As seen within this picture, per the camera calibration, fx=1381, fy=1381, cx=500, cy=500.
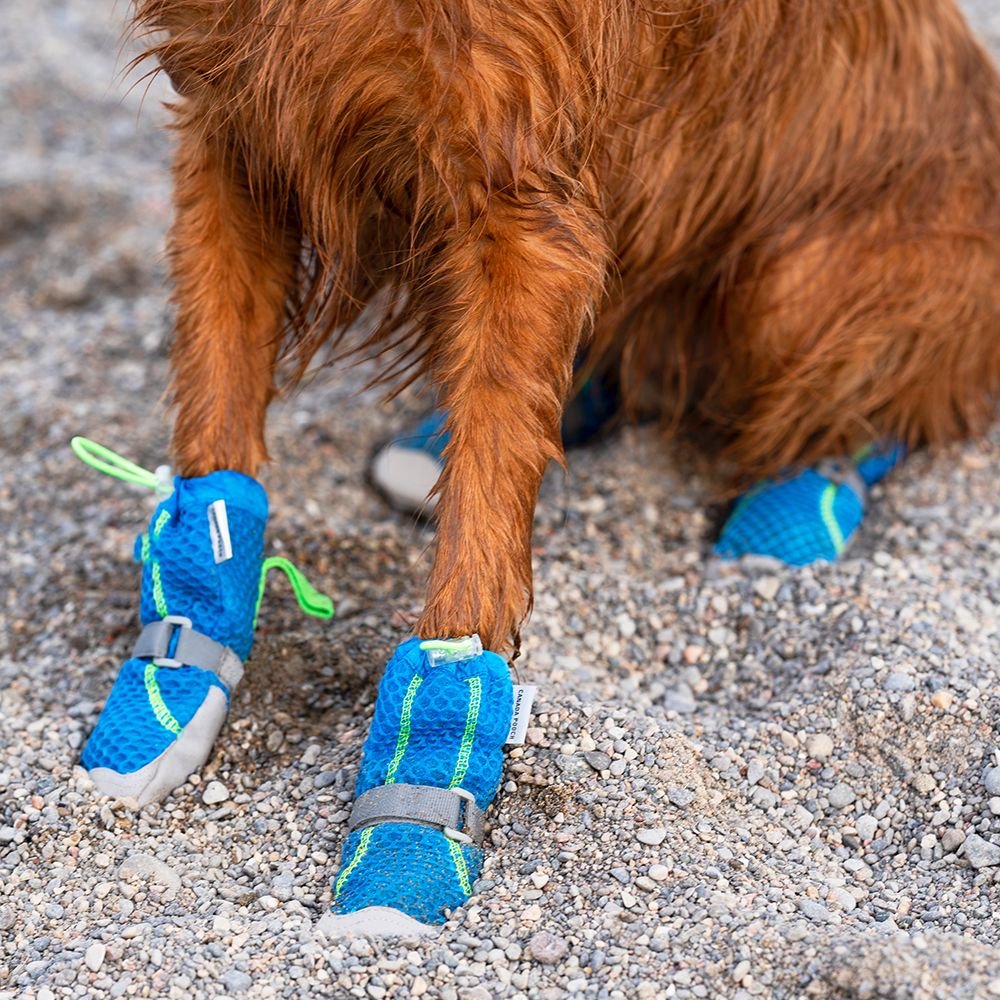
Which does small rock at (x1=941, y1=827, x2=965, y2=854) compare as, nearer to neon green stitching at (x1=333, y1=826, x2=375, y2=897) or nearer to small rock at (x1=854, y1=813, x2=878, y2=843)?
small rock at (x1=854, y1=813, x2=878, y2=843)

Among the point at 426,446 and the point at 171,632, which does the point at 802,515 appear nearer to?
the point at 426,446

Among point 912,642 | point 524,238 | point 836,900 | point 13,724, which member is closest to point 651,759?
point 836,900

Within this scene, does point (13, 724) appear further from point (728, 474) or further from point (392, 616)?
point (728, 474)

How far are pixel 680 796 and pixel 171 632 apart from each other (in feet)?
2.92

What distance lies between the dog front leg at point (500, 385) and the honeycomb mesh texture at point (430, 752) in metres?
0.07

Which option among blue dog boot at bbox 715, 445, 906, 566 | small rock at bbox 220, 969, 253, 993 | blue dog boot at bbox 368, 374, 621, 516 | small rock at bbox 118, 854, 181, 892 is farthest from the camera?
blue dog boot at bbox 368, 374, 621, 516

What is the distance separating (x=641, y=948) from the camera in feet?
6.22

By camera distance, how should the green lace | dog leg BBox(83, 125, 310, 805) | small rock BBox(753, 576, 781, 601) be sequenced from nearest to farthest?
dog leg BBox(83, 125, 310, 805) < the green lace < small rock BBox(753, 576, 781, 601)

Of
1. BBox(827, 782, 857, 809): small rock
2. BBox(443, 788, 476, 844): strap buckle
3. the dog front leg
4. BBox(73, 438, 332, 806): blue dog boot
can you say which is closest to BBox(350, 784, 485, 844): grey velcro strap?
BBox(443, 788, 476, 844): strap buckle

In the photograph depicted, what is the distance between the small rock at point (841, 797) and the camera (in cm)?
227

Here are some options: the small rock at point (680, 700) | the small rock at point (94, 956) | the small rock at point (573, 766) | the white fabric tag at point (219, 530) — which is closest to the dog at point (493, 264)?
the white fabric tag at point (219, 530)

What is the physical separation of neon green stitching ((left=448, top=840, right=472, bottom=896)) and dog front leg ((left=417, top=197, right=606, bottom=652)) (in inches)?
12.2

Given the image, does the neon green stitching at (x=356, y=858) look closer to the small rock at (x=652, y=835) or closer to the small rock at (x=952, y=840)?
the small rock at (x=652, y=835)

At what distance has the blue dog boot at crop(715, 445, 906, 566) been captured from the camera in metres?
2.91
